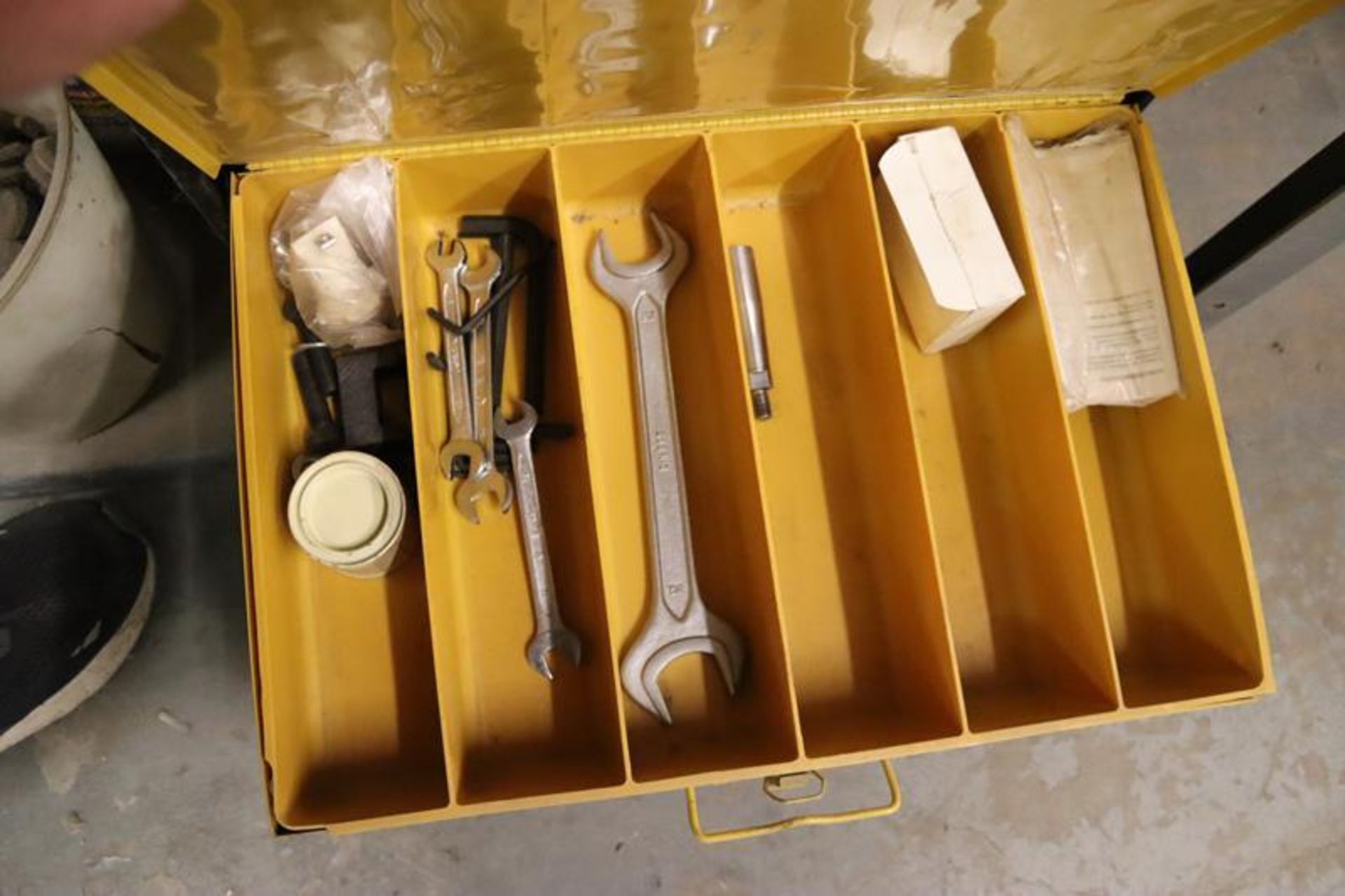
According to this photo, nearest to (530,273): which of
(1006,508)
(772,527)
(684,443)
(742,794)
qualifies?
(684,443)

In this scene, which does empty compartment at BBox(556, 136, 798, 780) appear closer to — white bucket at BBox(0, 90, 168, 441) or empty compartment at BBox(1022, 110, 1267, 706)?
empty compartment at BBox(1022, 110, 1267, 706)

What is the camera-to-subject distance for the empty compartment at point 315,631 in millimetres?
913

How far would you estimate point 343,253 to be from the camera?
954 millimetres

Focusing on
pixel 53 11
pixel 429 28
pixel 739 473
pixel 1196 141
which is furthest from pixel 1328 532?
pixel 53 11

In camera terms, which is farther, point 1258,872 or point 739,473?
point 1258,872

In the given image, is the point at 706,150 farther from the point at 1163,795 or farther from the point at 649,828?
the point at 1163,795

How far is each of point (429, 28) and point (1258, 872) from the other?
1.49 m

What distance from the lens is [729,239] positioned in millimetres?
1118

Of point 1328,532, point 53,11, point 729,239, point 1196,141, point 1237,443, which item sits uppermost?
point 1196,141

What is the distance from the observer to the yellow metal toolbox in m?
0.88

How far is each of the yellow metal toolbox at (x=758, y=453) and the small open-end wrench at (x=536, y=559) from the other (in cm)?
4

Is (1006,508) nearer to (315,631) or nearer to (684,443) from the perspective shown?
(684,443)

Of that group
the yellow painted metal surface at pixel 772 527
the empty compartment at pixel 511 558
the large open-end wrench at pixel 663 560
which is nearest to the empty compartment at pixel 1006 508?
the yellow painted metal surface at pixel 772 527

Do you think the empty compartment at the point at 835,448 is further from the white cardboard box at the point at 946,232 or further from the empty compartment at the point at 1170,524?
the empty compartment at the point at 1170,524
